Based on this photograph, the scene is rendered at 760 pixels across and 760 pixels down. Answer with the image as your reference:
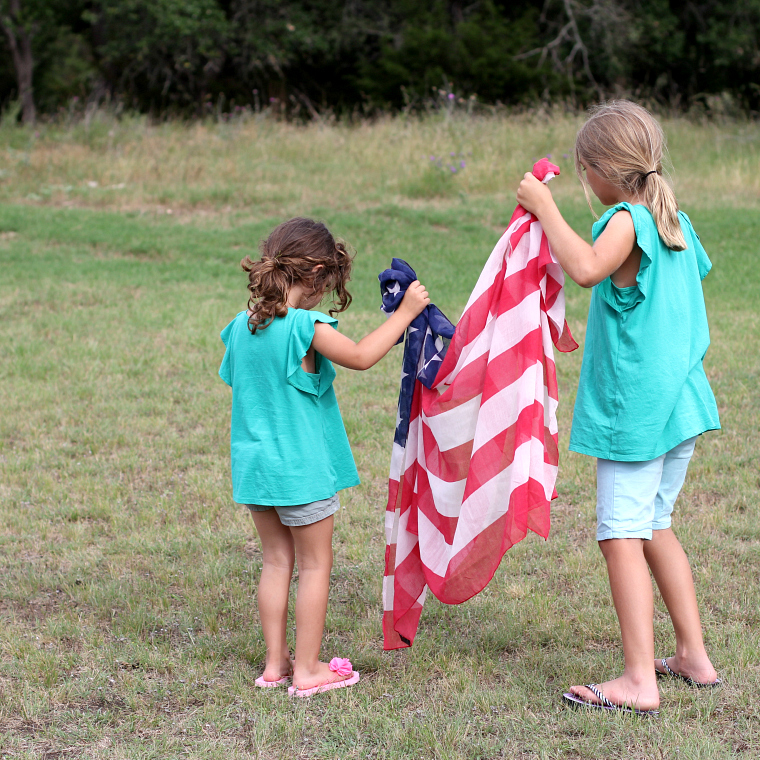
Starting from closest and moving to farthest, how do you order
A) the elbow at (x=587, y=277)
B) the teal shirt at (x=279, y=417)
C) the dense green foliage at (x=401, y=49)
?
the elbow at (x=587, y=277) → the teal shirt at (x=279, y=417) → the dense green foliage at (x=401, y=49)

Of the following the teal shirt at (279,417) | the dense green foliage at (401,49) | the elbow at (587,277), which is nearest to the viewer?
the elbow at (587,277)

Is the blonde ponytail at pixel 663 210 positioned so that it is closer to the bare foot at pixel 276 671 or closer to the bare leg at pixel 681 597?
the bare leg at pixel 681 597

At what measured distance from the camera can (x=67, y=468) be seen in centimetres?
507

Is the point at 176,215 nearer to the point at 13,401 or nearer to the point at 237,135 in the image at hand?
the point at 237,135

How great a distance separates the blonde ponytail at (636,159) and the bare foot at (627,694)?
1.34 m

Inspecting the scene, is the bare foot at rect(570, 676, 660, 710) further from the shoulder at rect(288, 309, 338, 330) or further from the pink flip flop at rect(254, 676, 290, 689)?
the shoulder at rect(288, 309, 338, 330)

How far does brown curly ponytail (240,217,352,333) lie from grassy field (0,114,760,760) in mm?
1285

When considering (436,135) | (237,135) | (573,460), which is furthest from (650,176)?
(237,135)

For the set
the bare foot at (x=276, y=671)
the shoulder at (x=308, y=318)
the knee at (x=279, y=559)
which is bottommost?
the bare foot at (x=276, y=671)

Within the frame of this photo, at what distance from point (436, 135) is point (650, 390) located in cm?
1263

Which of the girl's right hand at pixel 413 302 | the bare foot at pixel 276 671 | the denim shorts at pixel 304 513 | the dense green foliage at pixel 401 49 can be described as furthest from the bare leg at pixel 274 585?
the dense green foliage at pixel 401 49

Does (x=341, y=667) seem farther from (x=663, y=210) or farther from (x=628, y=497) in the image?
(x=663, y=210)

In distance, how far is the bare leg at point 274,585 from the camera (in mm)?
3008

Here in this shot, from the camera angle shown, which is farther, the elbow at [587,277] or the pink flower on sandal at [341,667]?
the pink flower on sandal at [341,667]
